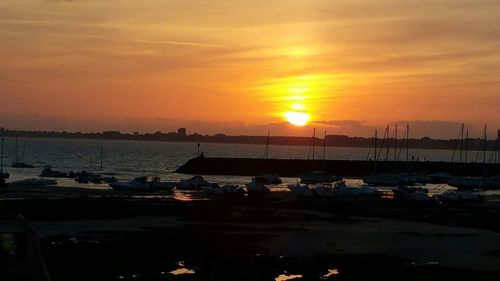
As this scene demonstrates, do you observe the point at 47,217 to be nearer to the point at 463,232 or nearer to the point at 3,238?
the point at 463,232

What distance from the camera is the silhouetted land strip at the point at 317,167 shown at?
127 meters

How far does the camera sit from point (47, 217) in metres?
45.6

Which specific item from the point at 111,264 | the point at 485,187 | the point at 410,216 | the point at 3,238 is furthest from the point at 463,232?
the point at 485,187

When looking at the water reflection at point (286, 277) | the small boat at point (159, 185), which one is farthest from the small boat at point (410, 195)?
the water reflection at point (286, 277)

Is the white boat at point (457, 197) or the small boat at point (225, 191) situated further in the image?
the small boat at point (225, 191)

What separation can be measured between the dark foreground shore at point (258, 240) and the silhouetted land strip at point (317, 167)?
6647cm

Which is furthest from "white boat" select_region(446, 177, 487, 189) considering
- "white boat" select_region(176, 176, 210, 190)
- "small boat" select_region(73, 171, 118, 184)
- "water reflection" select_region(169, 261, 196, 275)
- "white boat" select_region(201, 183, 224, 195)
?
"water reflection" select_region(169, 261, 196, 275)

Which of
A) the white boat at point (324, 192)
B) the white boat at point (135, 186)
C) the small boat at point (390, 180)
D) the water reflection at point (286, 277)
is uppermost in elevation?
the small boat at point (390, 180)

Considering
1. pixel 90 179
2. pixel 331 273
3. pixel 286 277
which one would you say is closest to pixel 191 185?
pixel 90 179

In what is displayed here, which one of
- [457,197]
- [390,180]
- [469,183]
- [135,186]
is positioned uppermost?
[469,183]

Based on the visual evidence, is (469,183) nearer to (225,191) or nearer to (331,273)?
(225,191)

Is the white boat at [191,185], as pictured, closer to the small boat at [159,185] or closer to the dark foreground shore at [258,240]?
the small boat at [159,185]

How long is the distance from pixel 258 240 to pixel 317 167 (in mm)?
93568

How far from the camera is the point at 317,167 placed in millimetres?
130000
